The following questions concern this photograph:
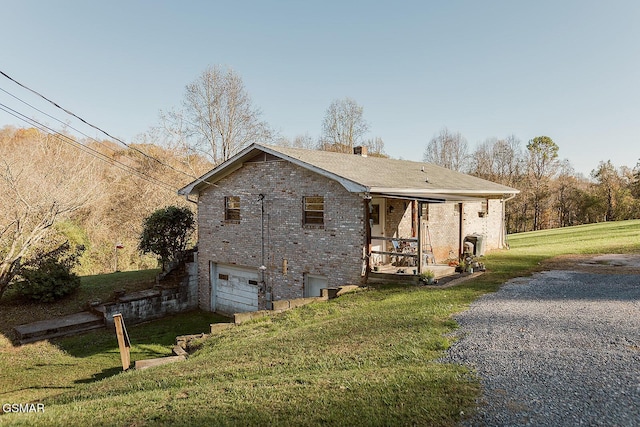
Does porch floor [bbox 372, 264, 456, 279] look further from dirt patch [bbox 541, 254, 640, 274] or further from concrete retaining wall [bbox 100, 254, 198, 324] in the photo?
concrete retaining wall [bbox 100, 254, 198, 324]

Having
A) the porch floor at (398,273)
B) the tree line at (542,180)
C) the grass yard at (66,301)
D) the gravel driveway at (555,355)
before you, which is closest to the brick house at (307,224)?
the porch floor at (398,273)

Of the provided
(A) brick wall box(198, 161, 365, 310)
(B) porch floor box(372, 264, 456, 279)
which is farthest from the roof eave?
(B) porch floor box(372, 264, 456, 279)

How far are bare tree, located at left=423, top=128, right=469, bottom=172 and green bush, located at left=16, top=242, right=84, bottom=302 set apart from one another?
126ft

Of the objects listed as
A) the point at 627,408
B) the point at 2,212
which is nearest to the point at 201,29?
the point at 2,212

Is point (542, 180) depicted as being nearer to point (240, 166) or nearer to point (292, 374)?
point (240, 166)

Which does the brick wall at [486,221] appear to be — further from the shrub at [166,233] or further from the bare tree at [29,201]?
the bare tree at [29,201]

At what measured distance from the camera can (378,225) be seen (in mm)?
13250

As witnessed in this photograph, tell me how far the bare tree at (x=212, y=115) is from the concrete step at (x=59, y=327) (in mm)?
17892

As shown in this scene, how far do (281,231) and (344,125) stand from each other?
88.6 feet

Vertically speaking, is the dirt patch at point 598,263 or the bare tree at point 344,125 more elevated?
the bare tree at point 344,125

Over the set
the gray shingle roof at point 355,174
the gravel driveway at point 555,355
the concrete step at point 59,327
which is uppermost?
the gray shingle roof at point 355,174

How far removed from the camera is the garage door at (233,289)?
14.7m

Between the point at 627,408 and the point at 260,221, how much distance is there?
1173 cm

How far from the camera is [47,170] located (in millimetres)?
17594
